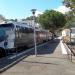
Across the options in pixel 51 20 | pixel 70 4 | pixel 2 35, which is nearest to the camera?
pixel 70 4

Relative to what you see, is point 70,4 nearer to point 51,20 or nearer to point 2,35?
point 2,35

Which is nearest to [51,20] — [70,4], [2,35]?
[2,35]

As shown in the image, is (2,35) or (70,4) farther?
(2,35)

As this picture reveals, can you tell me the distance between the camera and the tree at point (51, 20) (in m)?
113

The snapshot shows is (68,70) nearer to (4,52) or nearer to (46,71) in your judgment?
(46,71)

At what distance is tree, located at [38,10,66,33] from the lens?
371 feet

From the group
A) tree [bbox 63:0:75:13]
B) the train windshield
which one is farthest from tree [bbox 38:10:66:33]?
tree [bbox 63:0:75:13]

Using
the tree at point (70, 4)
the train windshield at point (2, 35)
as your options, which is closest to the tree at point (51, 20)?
the train windshield at point (2, 35)

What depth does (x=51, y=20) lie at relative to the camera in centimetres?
11494

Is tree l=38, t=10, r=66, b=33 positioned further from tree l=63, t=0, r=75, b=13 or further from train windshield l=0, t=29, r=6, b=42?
tree l=63, t=0, r=75, b=13

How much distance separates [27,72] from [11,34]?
12942 mm

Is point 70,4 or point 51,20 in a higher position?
point 51,20

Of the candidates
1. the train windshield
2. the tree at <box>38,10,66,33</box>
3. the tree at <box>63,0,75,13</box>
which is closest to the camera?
the tree at <box>63,0,75,13</box>

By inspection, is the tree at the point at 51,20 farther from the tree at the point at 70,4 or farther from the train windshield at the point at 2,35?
the tree at the point at 70,4
